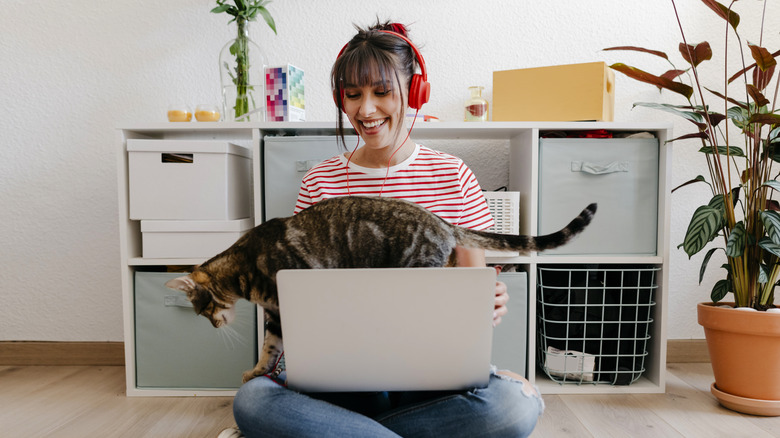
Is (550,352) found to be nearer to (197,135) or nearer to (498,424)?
(498,424)

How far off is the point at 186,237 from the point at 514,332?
3.63 feet

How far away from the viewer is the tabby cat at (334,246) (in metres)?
0.82

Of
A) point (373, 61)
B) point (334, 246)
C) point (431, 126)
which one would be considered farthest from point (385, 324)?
point (431, 126)

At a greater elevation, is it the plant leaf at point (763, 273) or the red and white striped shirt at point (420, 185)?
the red and white striped shirt at point (420, 185)

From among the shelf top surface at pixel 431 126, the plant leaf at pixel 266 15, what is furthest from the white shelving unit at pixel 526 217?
the plant leaf at pixel 266 15

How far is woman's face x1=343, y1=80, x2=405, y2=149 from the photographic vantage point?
3.33 feet

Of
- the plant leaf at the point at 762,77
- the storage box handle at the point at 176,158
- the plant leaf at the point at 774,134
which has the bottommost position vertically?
the storage box handle at the point at 176,158

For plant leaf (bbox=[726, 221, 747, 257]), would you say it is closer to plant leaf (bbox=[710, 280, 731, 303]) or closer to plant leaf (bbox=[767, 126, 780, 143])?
plant leaf (bbox=[710, 280, 731, 303])

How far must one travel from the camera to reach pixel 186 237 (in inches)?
61.7

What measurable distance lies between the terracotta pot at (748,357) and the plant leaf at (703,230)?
0.69ft

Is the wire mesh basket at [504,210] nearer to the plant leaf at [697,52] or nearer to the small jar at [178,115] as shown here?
the plant leaf at [697,52]

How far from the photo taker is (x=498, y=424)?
848mm

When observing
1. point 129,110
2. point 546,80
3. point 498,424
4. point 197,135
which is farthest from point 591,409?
point 129,110

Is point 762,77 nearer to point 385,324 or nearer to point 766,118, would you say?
point 766,118
